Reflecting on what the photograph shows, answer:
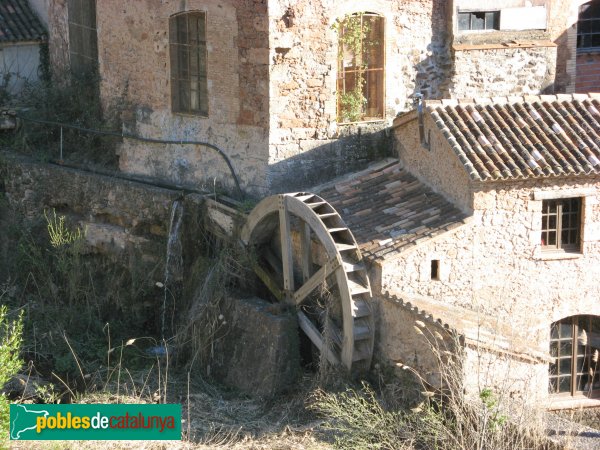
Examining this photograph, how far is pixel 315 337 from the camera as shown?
543 inches

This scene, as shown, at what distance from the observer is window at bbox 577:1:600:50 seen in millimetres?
17766

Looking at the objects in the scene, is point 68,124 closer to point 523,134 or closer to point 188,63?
point 188,63

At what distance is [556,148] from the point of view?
45.0 ft

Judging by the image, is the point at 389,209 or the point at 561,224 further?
the point at 389,209

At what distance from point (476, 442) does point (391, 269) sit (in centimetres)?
260

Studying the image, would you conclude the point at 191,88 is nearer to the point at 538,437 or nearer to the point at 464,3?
the point at 464,3

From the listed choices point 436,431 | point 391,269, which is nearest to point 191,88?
point 391,269

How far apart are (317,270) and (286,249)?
525mm

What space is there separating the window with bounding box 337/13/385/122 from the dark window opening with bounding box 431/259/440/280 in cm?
340

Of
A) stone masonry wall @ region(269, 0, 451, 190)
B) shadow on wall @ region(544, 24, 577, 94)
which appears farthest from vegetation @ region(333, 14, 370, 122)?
shadow on wall @ region(544, 24, 577, 94)

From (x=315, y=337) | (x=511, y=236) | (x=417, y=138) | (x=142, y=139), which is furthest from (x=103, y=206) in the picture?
(x=511, y=236)

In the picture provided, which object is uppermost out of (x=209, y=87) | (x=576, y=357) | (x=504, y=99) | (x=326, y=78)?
(x=326, y=78)

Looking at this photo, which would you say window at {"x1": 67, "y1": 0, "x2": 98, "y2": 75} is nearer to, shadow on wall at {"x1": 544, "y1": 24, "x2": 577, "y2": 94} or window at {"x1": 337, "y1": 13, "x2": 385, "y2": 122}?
window at {"x1": 337, "y1": 13, "x2": 385, "y2": 122}

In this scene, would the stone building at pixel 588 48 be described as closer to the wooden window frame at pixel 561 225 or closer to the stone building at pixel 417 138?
the stone building at pixel 417 138
